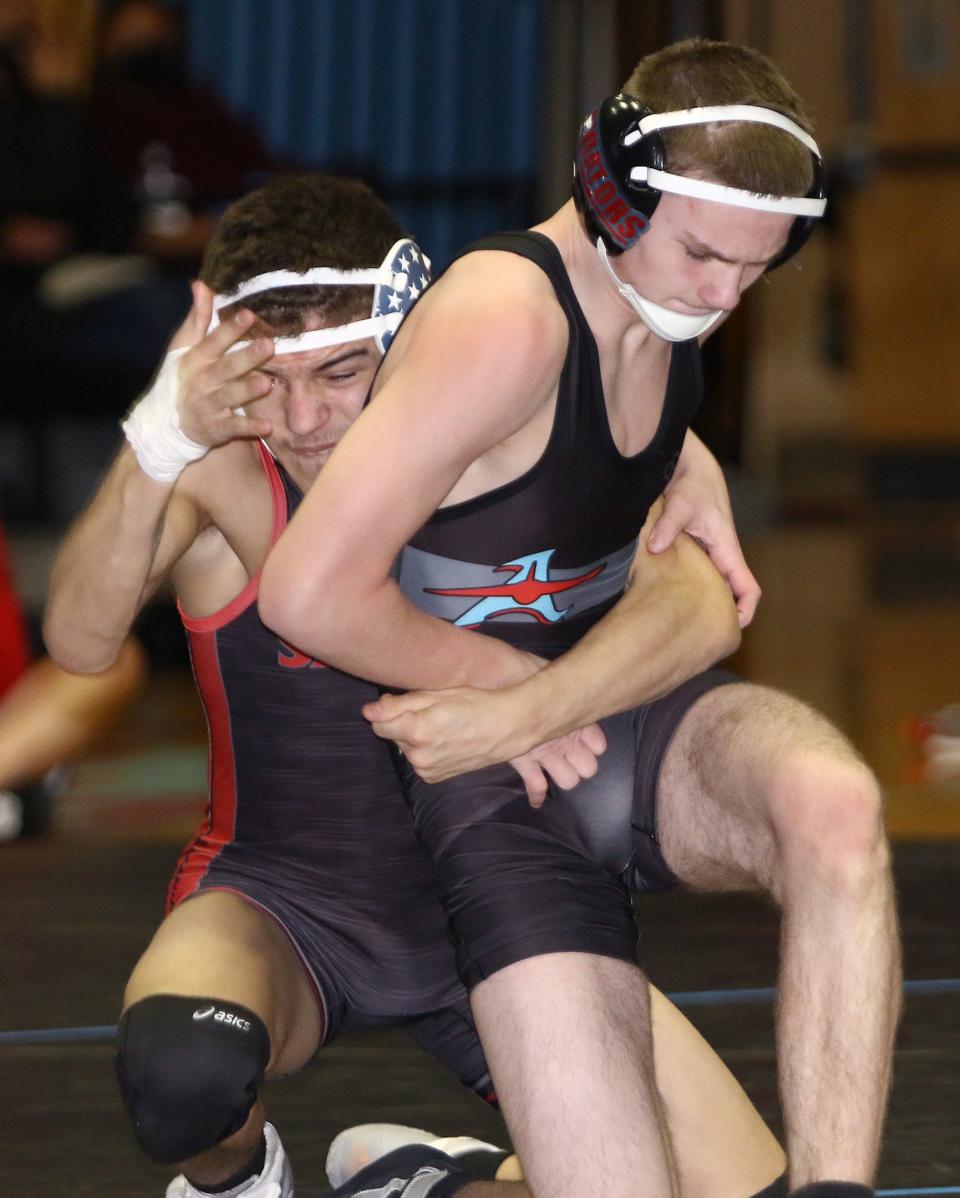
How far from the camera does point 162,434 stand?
2.07m

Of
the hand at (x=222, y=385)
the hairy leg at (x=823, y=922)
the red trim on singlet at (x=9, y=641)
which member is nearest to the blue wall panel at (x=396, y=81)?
the red trim on singlet at (x=9, y=641)

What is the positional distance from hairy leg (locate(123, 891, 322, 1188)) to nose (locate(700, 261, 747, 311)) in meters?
0.81

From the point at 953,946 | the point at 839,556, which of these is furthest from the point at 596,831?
the point at 839,556

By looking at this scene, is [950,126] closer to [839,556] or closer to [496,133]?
[496,133]

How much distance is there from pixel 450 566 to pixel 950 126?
26.1 ft

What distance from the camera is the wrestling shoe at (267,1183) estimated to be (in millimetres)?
2119

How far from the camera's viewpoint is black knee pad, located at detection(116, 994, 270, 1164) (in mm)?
1904

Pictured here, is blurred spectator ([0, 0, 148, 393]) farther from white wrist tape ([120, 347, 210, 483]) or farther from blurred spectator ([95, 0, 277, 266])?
white wrist tape ([120, 347, 210, 483])

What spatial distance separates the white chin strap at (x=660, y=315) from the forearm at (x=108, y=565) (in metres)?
0.53

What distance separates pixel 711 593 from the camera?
2.19 meters

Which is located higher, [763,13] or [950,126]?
[763,13]

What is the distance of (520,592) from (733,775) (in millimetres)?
286

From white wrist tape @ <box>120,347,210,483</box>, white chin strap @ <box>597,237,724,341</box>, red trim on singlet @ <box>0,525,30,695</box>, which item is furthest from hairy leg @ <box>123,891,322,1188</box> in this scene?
red trim on singlet @ <box>0,525,30,695</box>

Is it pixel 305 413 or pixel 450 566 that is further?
pixel 305 413
